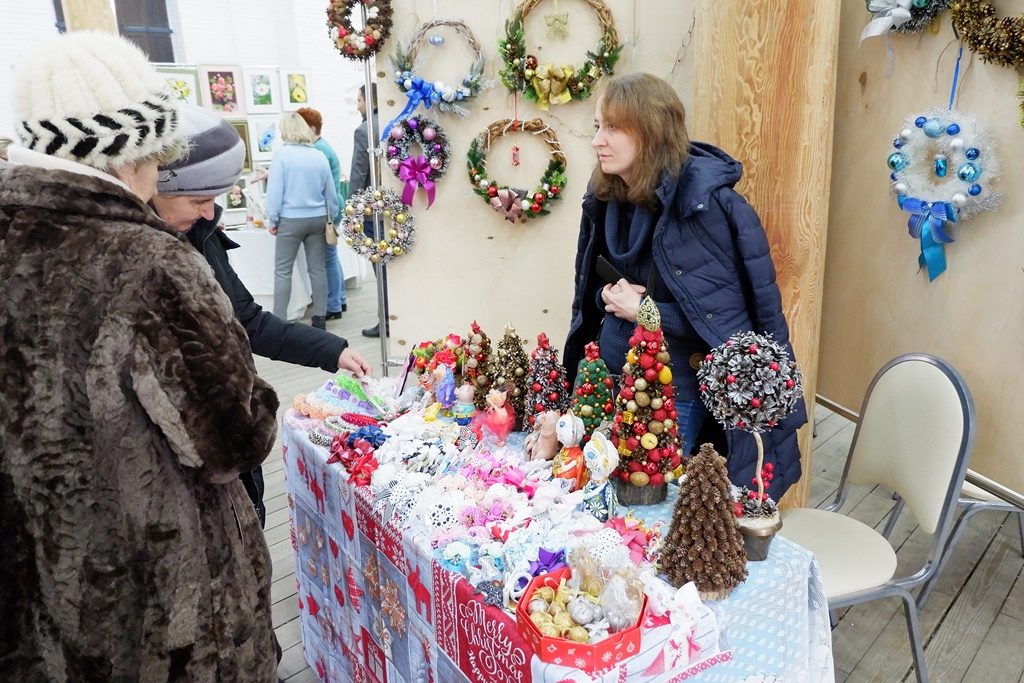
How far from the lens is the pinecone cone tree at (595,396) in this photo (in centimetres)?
163

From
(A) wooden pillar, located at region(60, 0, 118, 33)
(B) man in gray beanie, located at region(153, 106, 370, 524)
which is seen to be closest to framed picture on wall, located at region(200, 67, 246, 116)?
(A) wooden pillar, located at region(60, 0, 118, 33)

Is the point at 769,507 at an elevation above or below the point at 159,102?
below

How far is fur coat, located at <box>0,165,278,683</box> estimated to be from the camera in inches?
43.6

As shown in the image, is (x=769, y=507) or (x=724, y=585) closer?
(x=724, y=585)

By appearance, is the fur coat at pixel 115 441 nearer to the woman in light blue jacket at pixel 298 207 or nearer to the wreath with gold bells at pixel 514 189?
the wreath with gold bells at pixel 514 189

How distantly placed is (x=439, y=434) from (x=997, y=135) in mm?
1754

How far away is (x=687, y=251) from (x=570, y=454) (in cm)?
66

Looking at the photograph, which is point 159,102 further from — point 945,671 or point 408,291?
point 945,671

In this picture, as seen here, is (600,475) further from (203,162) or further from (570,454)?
(203,162)

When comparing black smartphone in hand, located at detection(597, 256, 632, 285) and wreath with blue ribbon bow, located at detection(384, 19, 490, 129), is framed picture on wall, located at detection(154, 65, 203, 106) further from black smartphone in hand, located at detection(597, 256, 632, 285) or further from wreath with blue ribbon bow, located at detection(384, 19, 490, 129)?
black smartphone in hand, located at detection(597, 256, 632, 285)

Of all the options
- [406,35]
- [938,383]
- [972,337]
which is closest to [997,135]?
[972,337]

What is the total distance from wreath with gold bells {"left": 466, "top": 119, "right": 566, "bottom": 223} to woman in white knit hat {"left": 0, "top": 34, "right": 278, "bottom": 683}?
1.97 meters

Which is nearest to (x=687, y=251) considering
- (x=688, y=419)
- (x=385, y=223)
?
(x=688, y=419)

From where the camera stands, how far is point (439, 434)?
5.98 ft
